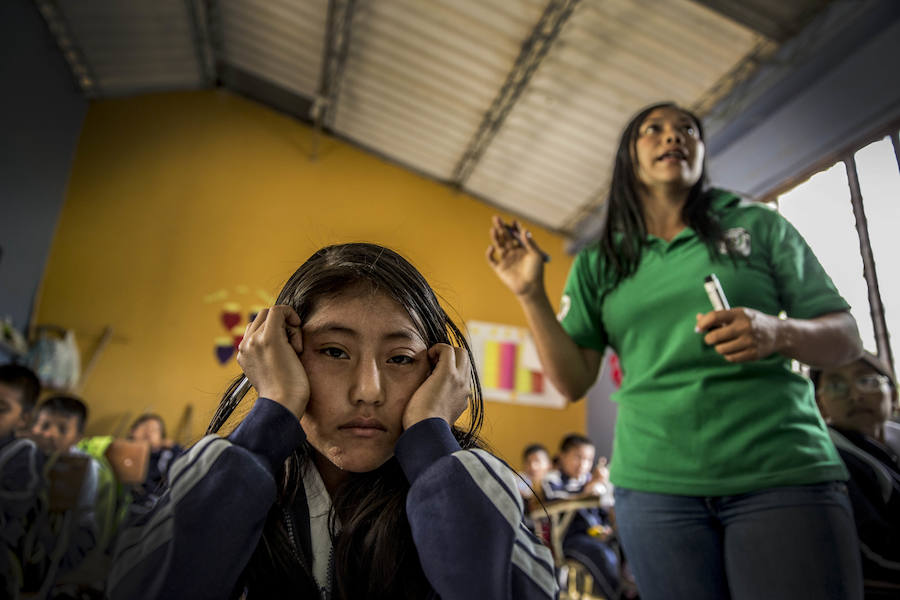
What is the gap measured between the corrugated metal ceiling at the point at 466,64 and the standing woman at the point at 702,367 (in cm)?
274

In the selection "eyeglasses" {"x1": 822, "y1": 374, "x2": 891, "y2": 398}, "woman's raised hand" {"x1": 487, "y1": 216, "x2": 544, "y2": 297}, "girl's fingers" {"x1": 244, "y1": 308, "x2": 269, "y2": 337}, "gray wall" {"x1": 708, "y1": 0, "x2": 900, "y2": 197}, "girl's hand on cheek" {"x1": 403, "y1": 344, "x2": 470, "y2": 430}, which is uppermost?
"gray wall" {"x1": 708, "y1": 0, "x2": 900, "y2": 197}

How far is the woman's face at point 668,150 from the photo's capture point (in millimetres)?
1059

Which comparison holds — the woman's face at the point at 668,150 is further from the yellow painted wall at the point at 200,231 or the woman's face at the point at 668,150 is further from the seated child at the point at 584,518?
the yellow painted wall at the point at 200,231

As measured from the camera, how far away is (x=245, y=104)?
5.58 meters

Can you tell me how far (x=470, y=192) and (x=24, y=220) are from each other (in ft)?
11.1

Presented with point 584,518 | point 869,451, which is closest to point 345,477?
point 869,451

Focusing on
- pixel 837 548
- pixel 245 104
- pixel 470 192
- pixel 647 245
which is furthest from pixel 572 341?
pixel 245 104

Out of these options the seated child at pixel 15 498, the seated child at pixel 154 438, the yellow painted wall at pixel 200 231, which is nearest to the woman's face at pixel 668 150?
the seated child at pixel 15 498

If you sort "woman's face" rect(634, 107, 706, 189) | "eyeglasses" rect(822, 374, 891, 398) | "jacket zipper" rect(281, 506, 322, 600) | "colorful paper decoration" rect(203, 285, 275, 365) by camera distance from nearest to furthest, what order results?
1. "jacket zipper" rect(281, 506, 322, 600)
2. "woman's face" rect(634, 107, 706, 189)
3. "eyeglasses" rect(822, 374, 891, 398)
4. "colorful paper decoration" rect(203, 285, 275, 365)

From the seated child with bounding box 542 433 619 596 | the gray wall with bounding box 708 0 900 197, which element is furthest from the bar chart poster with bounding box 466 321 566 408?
the gray wall with bounding box 708 0 900 197

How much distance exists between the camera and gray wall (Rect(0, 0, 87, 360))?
3.87 metres

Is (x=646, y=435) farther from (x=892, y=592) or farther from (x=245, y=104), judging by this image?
(x=245, y=104)

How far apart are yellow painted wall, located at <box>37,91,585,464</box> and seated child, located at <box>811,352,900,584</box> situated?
314cm

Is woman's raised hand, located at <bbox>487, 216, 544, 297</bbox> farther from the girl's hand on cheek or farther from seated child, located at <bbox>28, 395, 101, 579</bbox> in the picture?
seated child, located at <bbox>28, 395, 101, 579</bbox>
